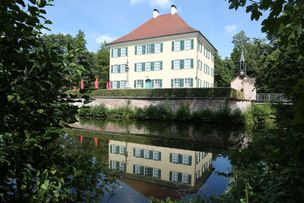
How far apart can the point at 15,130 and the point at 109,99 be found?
30.3 metres

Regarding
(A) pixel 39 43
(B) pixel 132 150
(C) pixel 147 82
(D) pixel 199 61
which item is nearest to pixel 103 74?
(C) pixel 147 82

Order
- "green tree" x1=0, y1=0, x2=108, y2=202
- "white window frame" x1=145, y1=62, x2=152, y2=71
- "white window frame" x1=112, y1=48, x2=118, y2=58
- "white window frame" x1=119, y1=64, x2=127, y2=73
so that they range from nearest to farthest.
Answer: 1. "green tree" x1=0, y1=0, x2=108, y2=202
2. "white window frame" x1=145, y1=62, x2=152, y2=71
3. "white window frame" x1=119, y1=64, x2=127, y2=73
4. "white window frame" x1=112, y1=48, x2=118, y2=58

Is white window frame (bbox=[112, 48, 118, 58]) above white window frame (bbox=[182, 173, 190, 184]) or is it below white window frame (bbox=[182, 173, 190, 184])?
above

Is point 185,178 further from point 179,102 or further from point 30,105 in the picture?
point 179,102

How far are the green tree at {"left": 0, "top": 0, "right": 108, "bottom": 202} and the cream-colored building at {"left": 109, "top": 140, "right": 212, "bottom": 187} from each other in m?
4.85

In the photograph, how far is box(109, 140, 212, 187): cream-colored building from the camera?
804 cm

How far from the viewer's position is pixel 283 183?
242 centimetres

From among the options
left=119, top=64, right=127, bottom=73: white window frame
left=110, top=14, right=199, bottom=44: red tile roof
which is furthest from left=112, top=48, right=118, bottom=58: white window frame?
left=119, top=64, right=127, bottom=73: white window frame

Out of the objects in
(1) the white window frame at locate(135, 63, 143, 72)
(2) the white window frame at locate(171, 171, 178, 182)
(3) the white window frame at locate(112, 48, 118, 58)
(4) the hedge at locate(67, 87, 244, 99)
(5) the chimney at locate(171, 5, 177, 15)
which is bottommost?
(2) the white window frame at locate(171, 171, 178, 182)

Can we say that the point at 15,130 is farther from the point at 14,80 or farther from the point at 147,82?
the point at 147,82

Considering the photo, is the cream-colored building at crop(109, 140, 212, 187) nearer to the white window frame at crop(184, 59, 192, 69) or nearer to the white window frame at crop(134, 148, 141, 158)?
the white window frame at crop(134, 148, 141, 158)

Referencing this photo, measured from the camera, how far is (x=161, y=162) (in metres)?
9.67

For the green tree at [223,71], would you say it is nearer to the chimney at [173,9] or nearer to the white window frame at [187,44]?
the chimney at [173,9]

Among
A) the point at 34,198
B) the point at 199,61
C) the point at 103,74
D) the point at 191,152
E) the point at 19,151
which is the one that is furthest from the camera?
the point at 103,74
